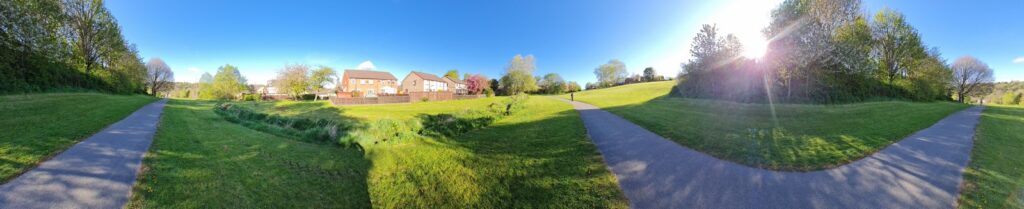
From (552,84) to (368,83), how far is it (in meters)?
37.6

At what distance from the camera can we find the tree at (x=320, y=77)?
4336 cm

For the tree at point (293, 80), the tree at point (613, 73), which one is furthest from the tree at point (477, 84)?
the tree at point (613, 73)

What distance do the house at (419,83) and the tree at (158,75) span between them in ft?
134

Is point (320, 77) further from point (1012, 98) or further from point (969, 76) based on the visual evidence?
point (1012, 98)

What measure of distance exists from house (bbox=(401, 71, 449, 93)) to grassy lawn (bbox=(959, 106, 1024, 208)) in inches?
2386

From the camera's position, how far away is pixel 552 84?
6250 centimetres

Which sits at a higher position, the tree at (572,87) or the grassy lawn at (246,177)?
the tree at (572,87)

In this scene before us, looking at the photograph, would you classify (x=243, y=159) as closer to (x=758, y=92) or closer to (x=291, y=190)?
(x=291, y=190)

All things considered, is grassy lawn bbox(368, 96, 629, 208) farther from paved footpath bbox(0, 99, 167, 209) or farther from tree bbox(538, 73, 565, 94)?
tree bbox(538, 73, 565, 94)

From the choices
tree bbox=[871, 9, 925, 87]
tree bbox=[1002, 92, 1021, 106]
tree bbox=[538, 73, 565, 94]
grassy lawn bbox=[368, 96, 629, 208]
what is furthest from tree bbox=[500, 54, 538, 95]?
tree bbox=[1002, 92, 1021, 106]

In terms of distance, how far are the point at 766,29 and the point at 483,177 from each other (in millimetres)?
27869

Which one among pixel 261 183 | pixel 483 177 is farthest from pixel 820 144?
pixel 261 183

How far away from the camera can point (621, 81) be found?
69562 millimetres

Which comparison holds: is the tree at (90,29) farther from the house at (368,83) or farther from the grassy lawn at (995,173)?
the grassy lawn at (995,173)
